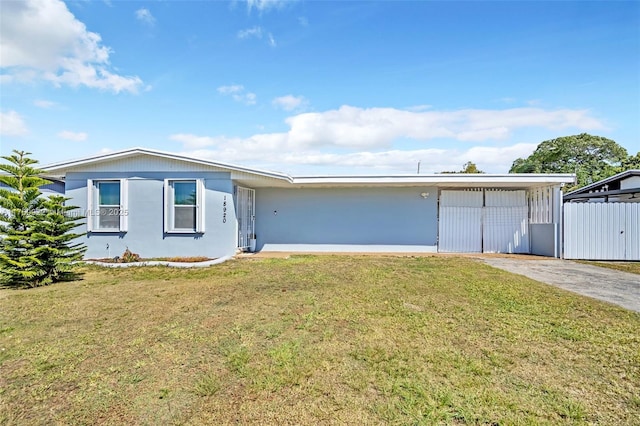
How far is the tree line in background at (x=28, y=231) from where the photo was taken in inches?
277

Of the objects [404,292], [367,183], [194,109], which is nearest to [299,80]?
[194,109]

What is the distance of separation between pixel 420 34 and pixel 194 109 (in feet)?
34.5

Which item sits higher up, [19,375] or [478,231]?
[478,231]

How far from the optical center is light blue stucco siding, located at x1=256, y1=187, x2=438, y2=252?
1355cm

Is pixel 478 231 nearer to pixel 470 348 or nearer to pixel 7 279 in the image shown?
pixel 470 348

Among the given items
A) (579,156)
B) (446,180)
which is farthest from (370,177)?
(579,156)

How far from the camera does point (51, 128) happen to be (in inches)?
519

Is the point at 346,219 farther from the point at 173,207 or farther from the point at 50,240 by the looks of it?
the point at 50,240

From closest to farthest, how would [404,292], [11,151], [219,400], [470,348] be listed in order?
1. [219,400]
2. [470,348]
3. [404,292]
4. [11,151]

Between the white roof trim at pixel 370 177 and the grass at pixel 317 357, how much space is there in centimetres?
547

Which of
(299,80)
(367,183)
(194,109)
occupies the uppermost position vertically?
(299,80)

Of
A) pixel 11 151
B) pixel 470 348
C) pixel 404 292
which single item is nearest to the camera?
pixel 470 348

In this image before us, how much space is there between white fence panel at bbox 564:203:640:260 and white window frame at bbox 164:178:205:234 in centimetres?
1236

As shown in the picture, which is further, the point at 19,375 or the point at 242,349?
the point at 242,349
